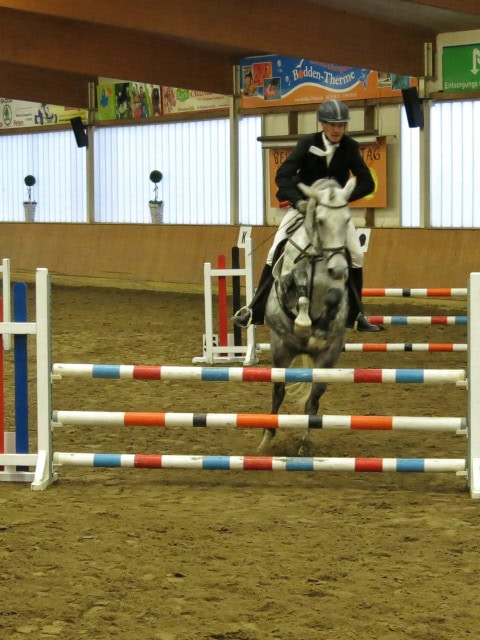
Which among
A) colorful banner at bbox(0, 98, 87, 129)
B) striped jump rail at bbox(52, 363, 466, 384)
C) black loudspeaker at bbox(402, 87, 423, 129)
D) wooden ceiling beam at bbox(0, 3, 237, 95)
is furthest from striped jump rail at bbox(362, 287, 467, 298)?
colorful banner at bbox(0, 98, 87, 129)

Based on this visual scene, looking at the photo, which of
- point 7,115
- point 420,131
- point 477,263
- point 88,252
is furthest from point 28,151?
point 477,263

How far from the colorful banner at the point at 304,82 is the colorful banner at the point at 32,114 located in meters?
5.05

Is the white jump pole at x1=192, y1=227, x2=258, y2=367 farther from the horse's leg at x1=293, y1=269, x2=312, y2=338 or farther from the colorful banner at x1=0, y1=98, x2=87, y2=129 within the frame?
the colorful banner at x1=0, y1=98, x2=87, y2=129

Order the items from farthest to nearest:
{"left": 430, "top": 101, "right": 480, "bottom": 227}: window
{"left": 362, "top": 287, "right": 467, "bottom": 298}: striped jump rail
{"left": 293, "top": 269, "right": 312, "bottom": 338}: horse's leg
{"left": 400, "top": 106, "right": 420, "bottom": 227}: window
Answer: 1. {"left": 400, "top": 106, "right": 420, "bottom": 227}: window
2. {"left": 430, "top": 101, "right": 480, "bottom": 227}: window
3. {"left": 362, "top": 287, "right": 467, "bottom": 298}: striped jump rail
4. {"left": 293, "top": 269, "right": 312, "bottom": 338}: horse's leg

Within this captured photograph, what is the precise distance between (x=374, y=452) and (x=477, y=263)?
928 centimetres

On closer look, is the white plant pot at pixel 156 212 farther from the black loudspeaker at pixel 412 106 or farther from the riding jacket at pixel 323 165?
the riding jacket at pixel 323 165

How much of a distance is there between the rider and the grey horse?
108mm

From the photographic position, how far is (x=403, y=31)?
55.0 ft

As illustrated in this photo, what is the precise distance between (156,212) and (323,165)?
591 inches

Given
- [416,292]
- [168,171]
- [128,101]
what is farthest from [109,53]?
[416,292]

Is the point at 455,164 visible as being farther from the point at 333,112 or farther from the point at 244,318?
the point at 333,112

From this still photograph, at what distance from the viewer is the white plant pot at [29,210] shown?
25000 mm

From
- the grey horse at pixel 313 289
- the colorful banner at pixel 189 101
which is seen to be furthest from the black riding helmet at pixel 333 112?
the colorful banner at pixel 189 101

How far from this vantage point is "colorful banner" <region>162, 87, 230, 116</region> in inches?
813
